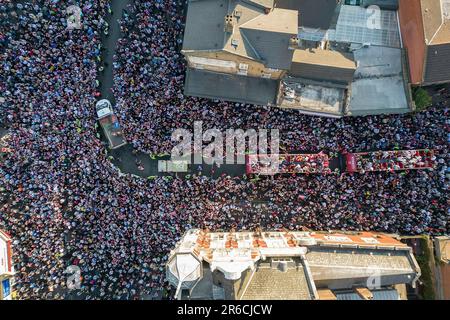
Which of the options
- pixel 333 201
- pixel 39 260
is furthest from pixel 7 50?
pixel 333 201

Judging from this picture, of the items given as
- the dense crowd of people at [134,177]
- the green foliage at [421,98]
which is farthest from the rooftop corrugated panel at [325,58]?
the green foliage at [421,98]

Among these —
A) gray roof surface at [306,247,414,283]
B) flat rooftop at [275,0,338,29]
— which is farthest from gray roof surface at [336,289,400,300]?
flat rooftop at [275,0,338,29]

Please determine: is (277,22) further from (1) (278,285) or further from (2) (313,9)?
(1) (278,285)

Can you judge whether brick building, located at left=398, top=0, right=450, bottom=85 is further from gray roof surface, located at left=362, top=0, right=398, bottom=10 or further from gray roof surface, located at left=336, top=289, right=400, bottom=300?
gray roof surface, located at left=336, top=289, right=400, bottom=300

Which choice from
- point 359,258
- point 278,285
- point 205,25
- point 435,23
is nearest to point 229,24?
point 205,25

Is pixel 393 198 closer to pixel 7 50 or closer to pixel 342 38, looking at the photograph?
pixel 342 38

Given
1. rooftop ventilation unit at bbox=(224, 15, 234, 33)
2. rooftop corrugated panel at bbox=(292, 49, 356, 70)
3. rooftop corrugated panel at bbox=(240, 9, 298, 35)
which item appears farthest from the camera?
rooftop corrugated panel at bbox=(292, 49, 356, 70)
